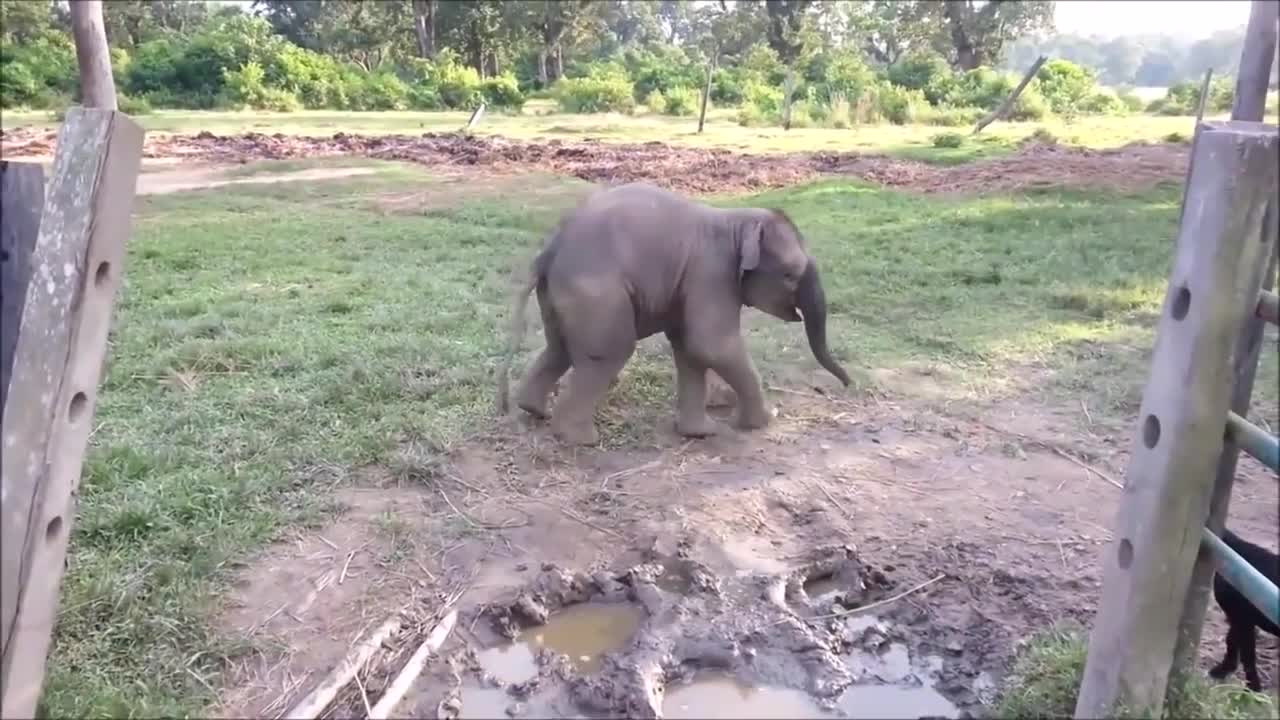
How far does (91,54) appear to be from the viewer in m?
8.30

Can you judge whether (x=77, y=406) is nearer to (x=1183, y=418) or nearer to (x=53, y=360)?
(x=53, y=360)

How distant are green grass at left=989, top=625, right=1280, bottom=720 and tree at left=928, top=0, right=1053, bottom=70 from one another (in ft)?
135

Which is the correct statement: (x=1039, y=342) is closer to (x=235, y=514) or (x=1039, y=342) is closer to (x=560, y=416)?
(x=560, y=416)

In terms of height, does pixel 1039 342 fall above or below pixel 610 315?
below

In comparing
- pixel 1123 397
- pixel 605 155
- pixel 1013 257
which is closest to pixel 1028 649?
pixel 1123 397

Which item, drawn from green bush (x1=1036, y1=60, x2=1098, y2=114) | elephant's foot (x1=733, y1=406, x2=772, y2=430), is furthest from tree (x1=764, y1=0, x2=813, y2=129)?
elephant's foot (x1=733, y1=406, x2=772, y2=430)

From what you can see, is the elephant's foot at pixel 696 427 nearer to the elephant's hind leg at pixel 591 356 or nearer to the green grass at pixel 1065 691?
the elephant's hind leg at pixel 591 356

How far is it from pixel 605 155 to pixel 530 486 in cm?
1258

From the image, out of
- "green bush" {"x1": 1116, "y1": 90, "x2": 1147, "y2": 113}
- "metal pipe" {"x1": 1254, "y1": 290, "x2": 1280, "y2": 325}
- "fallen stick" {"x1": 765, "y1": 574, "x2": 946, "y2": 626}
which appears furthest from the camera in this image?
"green bush" {"x1": 1116, "y1": 90, "x2": 1147, "y2": 113}

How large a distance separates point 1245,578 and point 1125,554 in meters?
0.30

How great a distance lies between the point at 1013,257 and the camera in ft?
33.9

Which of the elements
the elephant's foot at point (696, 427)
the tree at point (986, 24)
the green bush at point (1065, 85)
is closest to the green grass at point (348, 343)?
the elephant's foot at point (696, 427)

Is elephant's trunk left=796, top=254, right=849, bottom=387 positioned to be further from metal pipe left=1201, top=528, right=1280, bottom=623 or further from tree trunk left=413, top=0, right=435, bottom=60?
tree trunk left=413, top=0, right=435, bottom=60

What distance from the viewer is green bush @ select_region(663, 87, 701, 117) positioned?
29.2 metres
